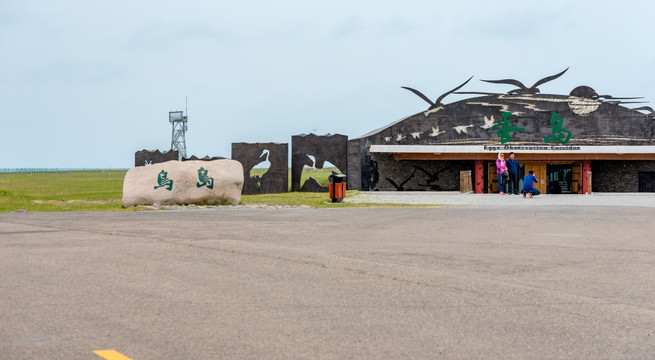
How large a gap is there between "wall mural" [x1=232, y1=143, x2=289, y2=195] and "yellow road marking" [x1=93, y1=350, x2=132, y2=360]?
34.7 m

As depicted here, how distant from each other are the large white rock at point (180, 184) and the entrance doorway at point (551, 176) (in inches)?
733

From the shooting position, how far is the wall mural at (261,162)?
39.6m

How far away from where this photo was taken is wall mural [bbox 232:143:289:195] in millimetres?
39625

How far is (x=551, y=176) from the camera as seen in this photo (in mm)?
40156

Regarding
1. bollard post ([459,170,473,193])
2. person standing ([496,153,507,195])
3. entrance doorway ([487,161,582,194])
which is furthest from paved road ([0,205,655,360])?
entrance doorway ([487,161,582,194])

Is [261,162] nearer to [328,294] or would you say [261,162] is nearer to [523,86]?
[523,86]

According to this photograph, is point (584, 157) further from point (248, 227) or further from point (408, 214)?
point (248, 227)

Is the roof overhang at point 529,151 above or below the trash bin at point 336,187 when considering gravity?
above

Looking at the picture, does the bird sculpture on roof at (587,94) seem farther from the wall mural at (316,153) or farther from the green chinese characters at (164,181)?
the green chinese characters at (164,181)

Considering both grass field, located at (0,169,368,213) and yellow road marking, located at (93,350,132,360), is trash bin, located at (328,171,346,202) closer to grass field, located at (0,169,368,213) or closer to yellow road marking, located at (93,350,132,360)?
grass field, located at (0,169,368,213)

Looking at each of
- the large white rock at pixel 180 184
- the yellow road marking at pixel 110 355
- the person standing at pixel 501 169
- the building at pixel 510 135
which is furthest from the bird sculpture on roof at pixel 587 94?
the yellow road marking at pixel 110 355

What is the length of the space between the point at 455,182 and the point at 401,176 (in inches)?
130

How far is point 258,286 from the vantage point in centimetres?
753

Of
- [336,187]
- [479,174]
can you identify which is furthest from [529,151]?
[336,187]
